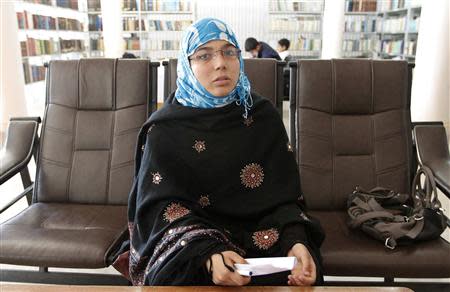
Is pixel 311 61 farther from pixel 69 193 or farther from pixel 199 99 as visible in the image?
pixel 69 193

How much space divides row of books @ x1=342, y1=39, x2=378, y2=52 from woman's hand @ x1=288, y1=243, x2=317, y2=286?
6.92m

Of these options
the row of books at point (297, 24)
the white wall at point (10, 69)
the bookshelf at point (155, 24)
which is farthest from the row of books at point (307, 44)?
the white wall at point (10, 69)

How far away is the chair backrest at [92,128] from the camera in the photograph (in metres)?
1.88

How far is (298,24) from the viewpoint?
23.7ft

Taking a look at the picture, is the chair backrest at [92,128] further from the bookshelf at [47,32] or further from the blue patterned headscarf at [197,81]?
the bookshelf at [47,32]

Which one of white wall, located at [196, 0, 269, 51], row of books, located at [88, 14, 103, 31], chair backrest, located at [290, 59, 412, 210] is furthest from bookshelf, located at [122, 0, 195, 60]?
chair backrest, located at [290, 59, 412, 210]

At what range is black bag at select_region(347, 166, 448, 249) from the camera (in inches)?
55.7

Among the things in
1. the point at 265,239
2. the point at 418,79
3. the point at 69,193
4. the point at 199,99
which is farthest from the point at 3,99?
the point at 418,79

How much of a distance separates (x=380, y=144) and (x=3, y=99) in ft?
13.5

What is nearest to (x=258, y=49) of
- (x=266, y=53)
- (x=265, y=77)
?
(x=266, y=53)

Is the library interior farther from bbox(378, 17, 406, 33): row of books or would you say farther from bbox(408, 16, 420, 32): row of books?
bbox(378, 17, 406, 33): row of books

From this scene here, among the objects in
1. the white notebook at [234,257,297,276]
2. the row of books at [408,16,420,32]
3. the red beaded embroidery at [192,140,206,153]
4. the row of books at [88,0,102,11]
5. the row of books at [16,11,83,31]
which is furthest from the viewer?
the row of books at [88,0,102,11]

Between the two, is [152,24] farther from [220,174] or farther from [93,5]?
[220,174]

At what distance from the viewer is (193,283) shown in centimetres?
107
